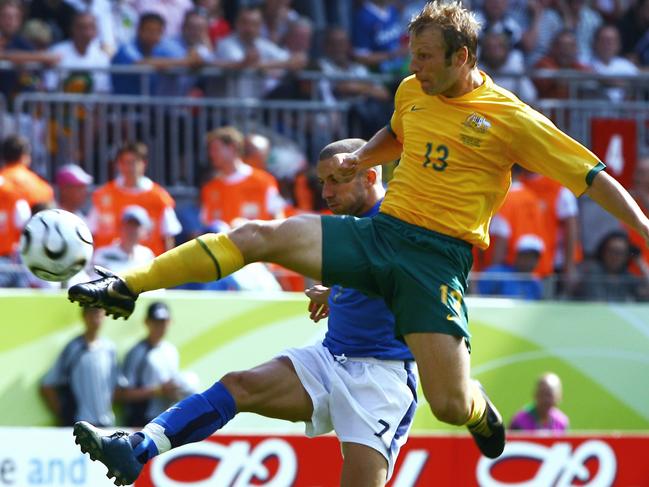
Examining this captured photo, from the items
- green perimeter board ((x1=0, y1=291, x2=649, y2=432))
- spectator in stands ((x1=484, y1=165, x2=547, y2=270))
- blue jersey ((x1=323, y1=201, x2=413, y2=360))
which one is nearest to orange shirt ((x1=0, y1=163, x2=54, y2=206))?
green perimeter board ((x1=0, y1=291, x2=649, y2=432))

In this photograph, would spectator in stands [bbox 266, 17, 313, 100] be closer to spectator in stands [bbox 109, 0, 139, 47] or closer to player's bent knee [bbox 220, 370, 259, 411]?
spectator in stands [bbox 109, 0, 139, 47]

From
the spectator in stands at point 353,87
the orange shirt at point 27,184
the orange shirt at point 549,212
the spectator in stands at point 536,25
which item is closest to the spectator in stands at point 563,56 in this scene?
the spectator in stands at point 536,25

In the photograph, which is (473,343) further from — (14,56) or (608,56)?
(608,56)

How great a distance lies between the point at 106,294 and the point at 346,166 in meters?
1.37

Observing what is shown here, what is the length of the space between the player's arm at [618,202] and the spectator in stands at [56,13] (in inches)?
327

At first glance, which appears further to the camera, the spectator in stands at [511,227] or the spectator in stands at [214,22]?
the spectator in stands at [214,22]

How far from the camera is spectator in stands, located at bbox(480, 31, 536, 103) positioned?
14.6 metres

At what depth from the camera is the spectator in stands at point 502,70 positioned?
1456 cm

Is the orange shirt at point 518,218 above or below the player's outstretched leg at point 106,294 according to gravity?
below

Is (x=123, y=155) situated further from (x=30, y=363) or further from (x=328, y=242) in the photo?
(x=328, y=242)

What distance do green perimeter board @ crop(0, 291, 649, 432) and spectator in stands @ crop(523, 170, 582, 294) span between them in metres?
1.34

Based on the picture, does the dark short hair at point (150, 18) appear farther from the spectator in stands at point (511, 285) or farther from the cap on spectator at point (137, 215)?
the spectator in stands at point (511, 285)

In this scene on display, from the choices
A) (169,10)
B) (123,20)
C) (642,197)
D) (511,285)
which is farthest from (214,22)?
(642,197)

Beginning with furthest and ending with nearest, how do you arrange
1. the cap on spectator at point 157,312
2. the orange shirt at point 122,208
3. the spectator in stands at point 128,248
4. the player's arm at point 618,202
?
1. the orange shirt at point 122,208
2. the spectator in stands at point 128,248
3. the cap on spectator at point 157,312
4. the player's arm at point 618,202
